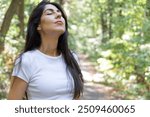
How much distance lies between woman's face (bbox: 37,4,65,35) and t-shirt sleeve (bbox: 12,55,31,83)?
0.25 metres

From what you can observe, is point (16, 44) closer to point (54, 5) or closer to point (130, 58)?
point (130, 58)

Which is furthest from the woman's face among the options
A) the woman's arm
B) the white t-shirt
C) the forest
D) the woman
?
the forest

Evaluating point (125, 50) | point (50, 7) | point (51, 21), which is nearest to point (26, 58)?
point (51, 21)

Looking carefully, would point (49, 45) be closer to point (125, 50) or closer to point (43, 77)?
point (43, 77)

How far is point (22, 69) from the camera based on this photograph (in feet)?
7.61

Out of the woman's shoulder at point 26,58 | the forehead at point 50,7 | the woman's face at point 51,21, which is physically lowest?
the woman's shoulder at point 26,58

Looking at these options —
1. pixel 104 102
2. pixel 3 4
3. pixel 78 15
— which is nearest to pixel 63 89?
pixel 104 102

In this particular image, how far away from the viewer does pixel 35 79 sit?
7.66ft

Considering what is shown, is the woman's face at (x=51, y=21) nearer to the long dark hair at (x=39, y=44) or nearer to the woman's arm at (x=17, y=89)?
the long dark hair at (x=39, y=44)

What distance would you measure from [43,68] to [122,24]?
13.0 meters

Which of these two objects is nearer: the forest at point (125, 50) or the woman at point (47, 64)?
the woman at point (47, 64)

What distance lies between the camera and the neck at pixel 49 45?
245 cm

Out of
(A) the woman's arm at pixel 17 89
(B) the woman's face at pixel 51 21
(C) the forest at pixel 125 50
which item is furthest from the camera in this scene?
(C) the forest at pixel 125 50

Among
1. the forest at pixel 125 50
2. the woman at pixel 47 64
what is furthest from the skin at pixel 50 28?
the forest at pixel 125 50
